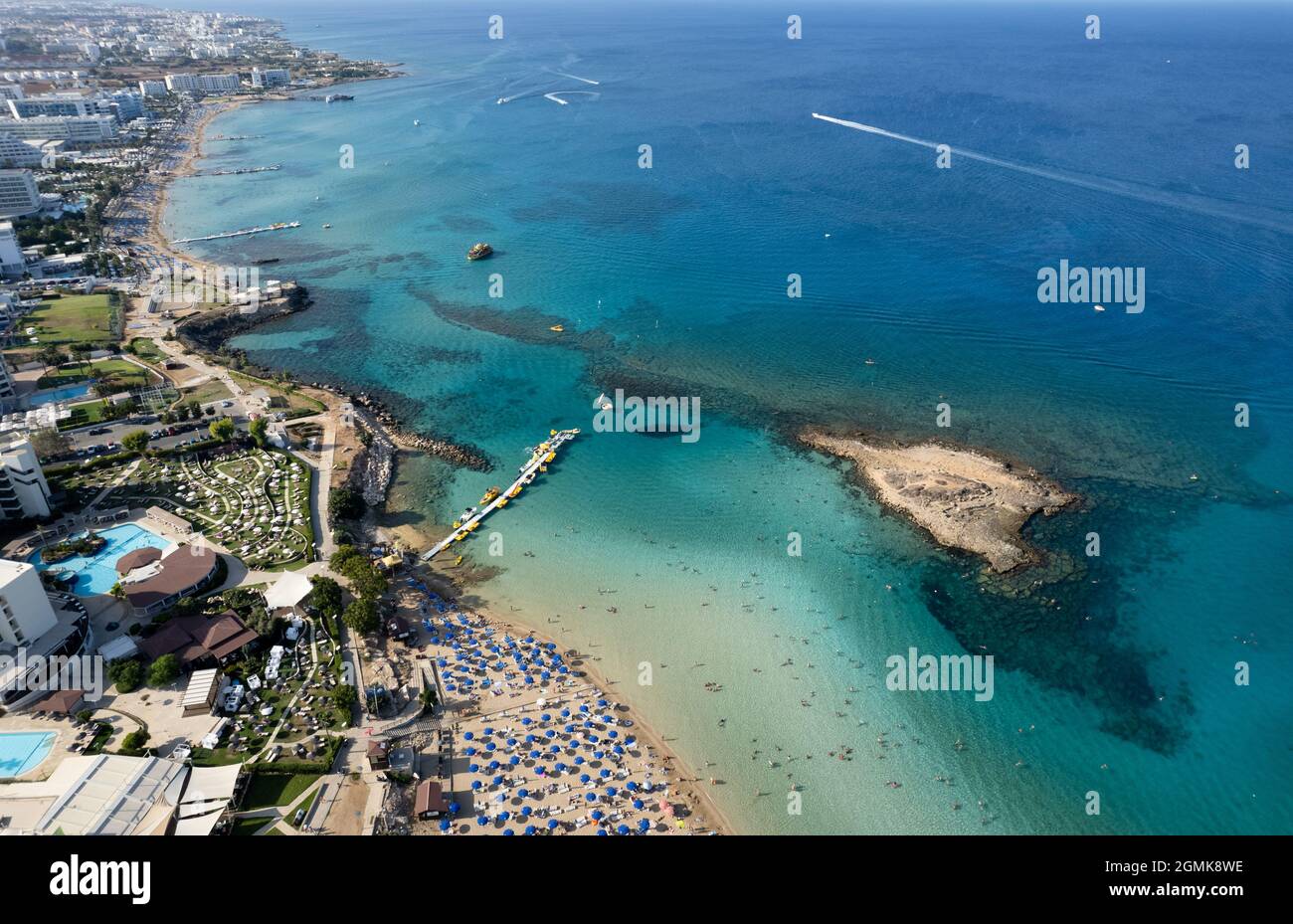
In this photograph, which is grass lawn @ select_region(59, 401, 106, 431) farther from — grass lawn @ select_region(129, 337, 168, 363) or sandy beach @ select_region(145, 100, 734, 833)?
sandy beach @ select_region(145, 100, 734, 833)

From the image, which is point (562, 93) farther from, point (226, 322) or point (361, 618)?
point (361, 618)

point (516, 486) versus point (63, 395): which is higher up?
point (63, 395)

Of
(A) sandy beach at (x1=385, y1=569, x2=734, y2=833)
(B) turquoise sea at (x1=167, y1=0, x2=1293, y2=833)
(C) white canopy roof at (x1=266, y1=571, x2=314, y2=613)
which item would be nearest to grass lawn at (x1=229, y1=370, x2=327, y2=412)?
(B) turquoise sea at (x1=167, y1=0, x2=1293, y2=833)

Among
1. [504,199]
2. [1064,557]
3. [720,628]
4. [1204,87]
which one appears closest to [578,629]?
[720,628]

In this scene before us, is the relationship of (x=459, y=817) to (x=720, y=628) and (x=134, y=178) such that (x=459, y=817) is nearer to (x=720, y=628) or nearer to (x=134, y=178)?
(x=720, y=628)

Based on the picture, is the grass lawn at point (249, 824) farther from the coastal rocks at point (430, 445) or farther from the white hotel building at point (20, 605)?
the coastal rocks at point (430, 445)

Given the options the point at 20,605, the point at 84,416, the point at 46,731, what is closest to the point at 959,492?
the point at 46,731

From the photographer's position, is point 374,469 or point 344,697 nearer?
point 344,697
